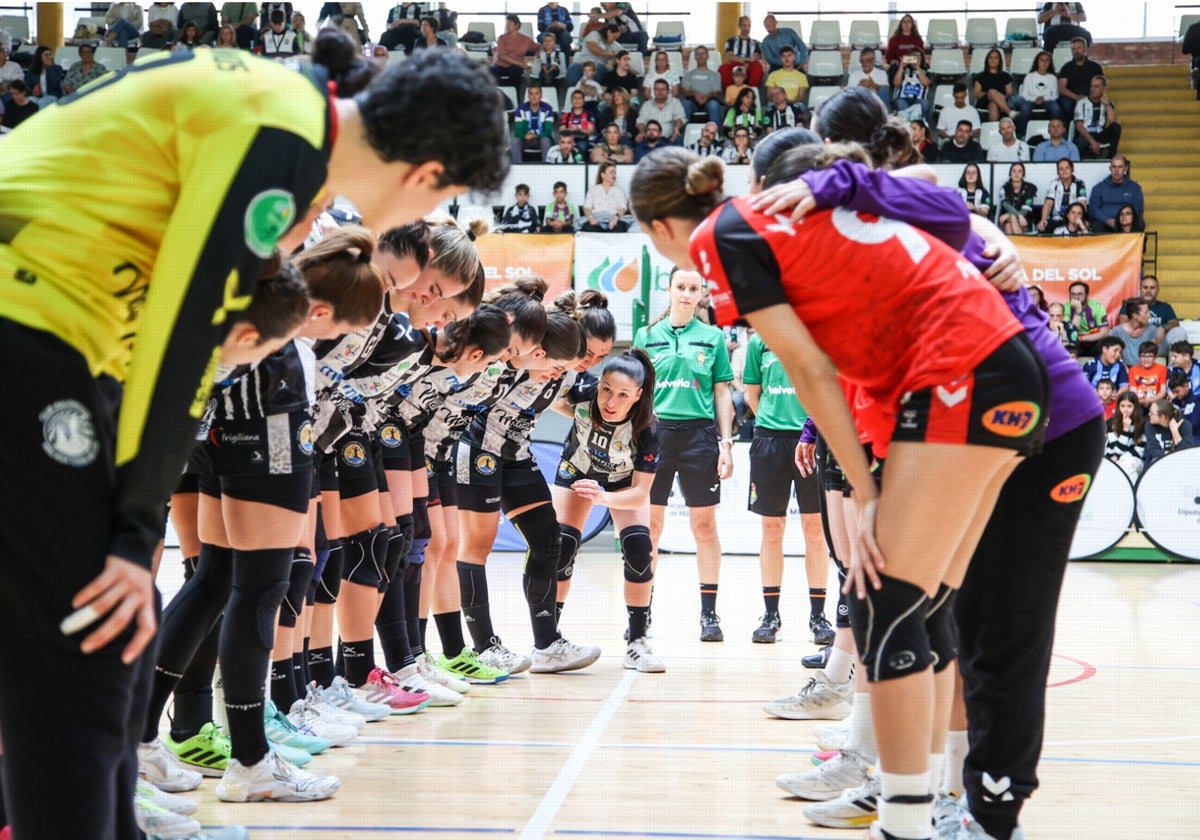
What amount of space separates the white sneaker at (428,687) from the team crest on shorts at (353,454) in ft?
2.98

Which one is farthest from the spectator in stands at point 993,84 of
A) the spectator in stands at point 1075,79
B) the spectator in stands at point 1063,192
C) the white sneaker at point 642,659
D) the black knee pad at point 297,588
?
the black knee pad at point 297,588

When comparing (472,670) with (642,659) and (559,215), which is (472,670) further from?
(559,215)

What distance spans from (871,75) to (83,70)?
36.0 ft

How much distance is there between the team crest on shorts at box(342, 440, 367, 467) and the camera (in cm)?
413

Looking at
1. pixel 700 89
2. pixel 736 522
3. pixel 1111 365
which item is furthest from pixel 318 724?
pixel 700 89

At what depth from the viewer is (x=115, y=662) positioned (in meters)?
1.52

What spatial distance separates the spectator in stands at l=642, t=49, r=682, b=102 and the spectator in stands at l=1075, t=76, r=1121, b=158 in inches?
212

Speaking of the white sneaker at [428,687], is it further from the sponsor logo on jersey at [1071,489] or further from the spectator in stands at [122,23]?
the spectator in stands at [122,23]

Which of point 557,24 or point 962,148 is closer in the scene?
point 962,148

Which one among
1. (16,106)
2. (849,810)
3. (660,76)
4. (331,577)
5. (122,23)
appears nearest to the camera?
(849,810)

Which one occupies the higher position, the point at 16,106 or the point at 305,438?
the point at 16,106

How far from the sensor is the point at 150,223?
1.56 metres

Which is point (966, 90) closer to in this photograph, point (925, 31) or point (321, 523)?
point (925, 31)

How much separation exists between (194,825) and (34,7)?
1951cm
